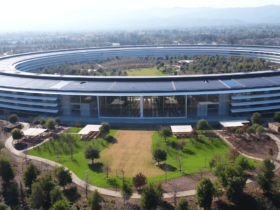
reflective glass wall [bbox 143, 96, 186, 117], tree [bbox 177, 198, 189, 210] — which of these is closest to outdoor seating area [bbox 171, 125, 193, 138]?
reflective glass wall [bbox 143, 96, 186, 117]

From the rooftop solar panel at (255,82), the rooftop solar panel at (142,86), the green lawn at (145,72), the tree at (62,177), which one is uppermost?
the rooftop solar panel at (255,82)

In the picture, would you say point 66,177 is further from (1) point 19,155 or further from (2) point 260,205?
(2) point 260,205

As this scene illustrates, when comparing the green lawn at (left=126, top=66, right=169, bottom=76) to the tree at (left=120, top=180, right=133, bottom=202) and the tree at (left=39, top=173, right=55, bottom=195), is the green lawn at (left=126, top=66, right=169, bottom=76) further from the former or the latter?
the tree at (left=120, top=180, right=133, bottom=202)

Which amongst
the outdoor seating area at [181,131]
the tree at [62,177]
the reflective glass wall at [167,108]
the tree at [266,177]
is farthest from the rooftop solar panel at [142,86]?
the tree at [266,177]

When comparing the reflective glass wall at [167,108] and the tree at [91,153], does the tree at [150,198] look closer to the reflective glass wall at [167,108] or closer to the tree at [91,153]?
the tree at [91,153]

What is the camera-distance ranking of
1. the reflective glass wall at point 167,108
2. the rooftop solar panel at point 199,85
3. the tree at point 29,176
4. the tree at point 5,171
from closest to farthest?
the tree at point 29,176 < the tree at point 5,171 < the rooftop solar panel at point 199,85 < the reflective glass wall at point 167,108

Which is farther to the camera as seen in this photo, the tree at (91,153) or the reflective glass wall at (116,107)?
the reflective glass wall at (116,107)

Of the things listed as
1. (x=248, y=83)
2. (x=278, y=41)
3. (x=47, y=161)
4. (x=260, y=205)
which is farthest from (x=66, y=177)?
(x=278, y=41)
